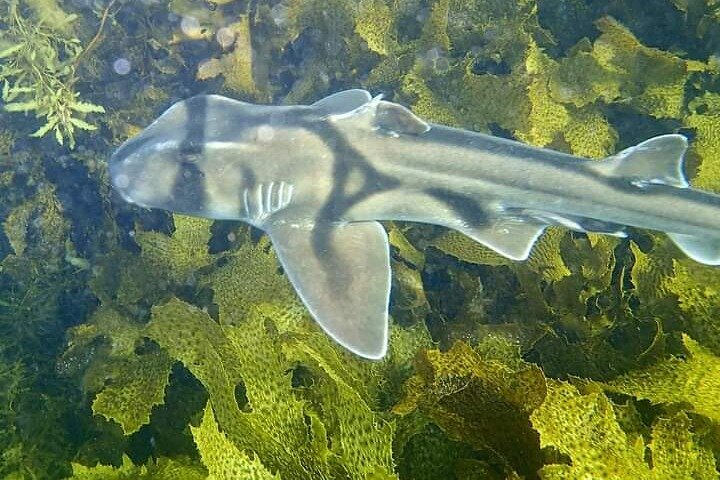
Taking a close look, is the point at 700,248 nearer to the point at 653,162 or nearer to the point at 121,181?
the point at 653,162

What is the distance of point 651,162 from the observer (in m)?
3.57

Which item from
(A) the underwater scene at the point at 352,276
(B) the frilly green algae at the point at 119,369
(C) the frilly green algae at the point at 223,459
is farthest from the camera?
(B) the frilly green algae at the point at 119,369

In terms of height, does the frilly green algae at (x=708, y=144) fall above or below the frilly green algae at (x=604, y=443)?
above

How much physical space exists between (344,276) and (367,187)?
24.5 inches

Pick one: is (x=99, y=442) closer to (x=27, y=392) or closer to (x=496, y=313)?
(x=27, y=392)

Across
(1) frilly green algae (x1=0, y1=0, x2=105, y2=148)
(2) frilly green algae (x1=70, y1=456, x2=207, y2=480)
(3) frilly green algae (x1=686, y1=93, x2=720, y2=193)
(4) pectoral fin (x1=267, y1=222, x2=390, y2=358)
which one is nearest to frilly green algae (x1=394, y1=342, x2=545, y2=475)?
(4) pectoral fin (x1=267, y1=222, x2=390, y2=358)

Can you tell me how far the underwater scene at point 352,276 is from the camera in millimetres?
3094

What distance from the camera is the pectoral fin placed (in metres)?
3.58

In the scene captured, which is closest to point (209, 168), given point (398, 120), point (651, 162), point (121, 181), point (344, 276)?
point (121, 181)

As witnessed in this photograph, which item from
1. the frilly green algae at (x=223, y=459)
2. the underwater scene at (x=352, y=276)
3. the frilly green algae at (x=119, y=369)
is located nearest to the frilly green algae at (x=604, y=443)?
the underwater scene at (x=352, y=276)

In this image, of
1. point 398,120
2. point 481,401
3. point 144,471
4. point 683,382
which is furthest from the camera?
point 398,120

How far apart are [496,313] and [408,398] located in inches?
64.8

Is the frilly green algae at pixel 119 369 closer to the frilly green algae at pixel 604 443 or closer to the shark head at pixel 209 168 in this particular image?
the shark head at pixel 209 168

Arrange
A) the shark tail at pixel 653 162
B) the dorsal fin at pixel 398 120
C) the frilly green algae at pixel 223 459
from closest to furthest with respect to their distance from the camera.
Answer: the frilly green algae at pixel 223 459
the shark tail at pixel 653 162
the dorsal fin at pixel 398 120
